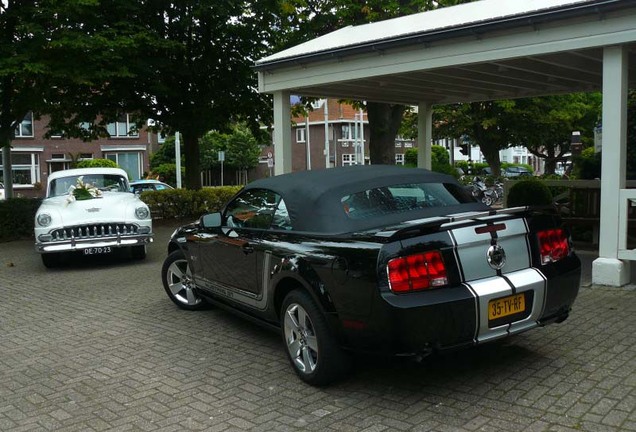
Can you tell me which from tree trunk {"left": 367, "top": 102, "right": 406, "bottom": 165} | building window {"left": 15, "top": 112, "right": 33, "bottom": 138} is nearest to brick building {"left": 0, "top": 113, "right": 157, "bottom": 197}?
building window {"left": 15, "top": 112, "right": 33, "bottom": 138}

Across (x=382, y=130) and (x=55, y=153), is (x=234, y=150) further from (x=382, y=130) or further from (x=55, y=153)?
(x=382, y=130)

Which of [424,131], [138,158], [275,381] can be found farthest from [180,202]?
[138,158]

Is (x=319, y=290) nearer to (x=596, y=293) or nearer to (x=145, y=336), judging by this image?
(x=145, y=336)

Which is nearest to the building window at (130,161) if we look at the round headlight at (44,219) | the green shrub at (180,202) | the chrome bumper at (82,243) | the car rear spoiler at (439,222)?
the green shrub at (180,202)

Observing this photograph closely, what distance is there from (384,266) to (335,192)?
1154mm

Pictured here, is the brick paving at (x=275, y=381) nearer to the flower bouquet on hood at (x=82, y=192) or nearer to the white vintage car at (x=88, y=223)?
the white vintage car at (x=88, y=223)

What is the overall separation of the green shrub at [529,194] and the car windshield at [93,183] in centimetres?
763

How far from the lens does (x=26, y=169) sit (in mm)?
45000

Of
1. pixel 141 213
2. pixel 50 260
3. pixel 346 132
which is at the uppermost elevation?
pixel 346 132

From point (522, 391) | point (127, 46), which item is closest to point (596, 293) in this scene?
point (522, 391)

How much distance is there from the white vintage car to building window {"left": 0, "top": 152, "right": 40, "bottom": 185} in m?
37.2

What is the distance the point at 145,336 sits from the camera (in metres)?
6.09

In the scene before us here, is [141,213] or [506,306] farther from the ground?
[141,213]

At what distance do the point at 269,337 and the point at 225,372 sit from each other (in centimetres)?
100
